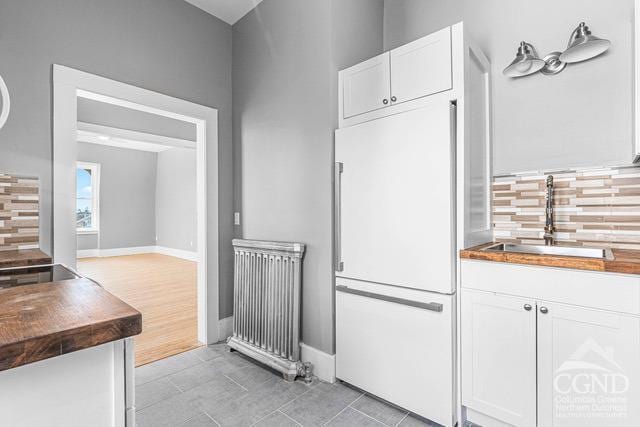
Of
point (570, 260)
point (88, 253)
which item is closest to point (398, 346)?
point (570, 260)

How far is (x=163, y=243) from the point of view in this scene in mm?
8508

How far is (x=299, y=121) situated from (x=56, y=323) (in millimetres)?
1981

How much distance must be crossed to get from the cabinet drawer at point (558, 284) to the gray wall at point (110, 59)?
2.16 m

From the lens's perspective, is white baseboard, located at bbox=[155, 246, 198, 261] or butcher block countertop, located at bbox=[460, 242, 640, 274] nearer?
butcher block countertop, located at bbox=[460, 242, 640, 274]

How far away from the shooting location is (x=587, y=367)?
1370mm

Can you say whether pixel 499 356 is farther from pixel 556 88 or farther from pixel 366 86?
pixel 366 86

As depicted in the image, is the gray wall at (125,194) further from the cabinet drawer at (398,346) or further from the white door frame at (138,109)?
the cabinet drawer at (398,346)

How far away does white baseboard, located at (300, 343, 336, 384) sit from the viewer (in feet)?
7.06

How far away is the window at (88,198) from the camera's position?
7.59 m

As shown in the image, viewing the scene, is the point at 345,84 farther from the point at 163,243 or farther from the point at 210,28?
the point at 163,243

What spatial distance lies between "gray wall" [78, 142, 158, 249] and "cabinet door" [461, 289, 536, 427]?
28.3 ft

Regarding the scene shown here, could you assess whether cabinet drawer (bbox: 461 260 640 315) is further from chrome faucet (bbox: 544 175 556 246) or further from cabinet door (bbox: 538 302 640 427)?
chrome faucet (bbox: 544 175 556 246)

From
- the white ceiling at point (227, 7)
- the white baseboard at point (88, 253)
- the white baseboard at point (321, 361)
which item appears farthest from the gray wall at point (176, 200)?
the white baseboard at point (321, 361)

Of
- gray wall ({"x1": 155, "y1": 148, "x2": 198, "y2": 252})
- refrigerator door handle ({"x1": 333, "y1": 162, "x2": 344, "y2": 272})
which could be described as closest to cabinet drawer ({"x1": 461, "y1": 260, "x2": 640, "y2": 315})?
refrigerator door handle ({"x1": 333, "y1": 162, "x2": 344, "y2": 272})
